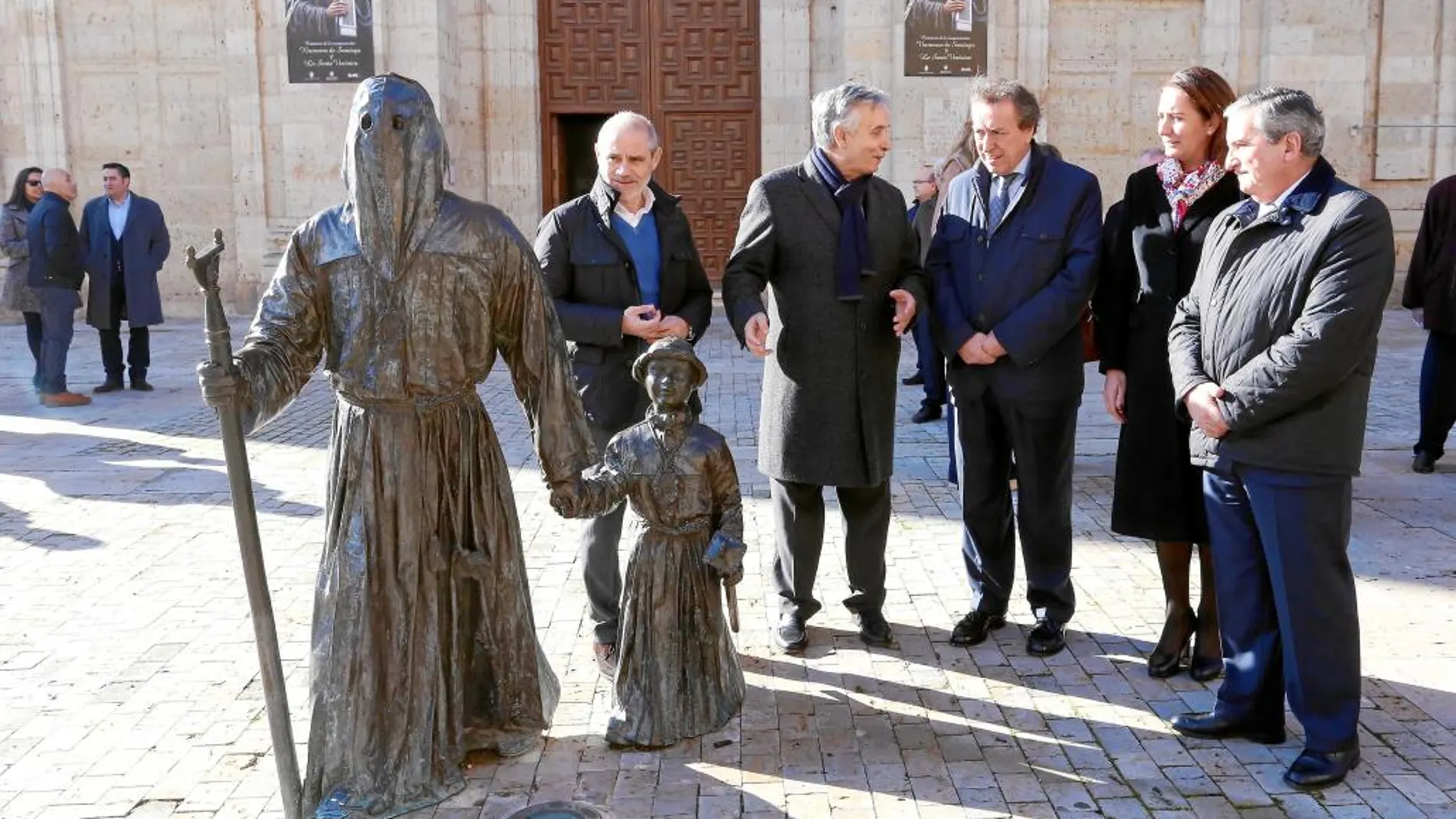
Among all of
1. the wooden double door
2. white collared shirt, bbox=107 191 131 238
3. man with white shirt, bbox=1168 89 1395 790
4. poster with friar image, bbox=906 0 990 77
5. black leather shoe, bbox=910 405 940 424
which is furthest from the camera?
the wooden double door

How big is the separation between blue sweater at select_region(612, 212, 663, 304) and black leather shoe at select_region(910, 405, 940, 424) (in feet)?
17.1

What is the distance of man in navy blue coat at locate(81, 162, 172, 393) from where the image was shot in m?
11.2

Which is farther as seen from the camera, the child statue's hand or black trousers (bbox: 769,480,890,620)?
black trousers (bbox: 769,480,890,620)

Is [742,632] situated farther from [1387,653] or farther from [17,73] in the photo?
[17,73]

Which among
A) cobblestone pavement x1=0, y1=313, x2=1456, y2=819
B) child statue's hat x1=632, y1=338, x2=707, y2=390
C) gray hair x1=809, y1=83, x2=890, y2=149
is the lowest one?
cobblestone pavement x1=0, y1=313, x2=1456, y2=819

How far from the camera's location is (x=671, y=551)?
4090mm

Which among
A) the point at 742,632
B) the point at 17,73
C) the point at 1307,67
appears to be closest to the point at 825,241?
the point at 742,632

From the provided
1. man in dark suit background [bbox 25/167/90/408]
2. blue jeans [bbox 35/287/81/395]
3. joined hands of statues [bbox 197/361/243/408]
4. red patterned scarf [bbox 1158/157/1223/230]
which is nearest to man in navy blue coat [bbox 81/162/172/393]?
man in dark suit background [bbox 25/167/90/408]

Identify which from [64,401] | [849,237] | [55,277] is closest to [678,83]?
[55,277]

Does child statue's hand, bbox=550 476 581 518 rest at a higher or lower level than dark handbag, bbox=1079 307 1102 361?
lower

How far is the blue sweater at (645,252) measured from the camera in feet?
15.4

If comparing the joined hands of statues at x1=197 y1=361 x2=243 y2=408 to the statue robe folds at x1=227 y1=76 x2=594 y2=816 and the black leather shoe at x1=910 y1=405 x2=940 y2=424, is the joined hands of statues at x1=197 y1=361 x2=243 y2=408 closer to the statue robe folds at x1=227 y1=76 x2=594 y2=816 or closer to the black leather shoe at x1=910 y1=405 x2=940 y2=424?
the statue robe folds at x1=227 y1=76 x2=594 y2=816

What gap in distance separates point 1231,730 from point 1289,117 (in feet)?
6.03

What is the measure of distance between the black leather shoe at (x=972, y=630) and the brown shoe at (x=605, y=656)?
4.19 ft
